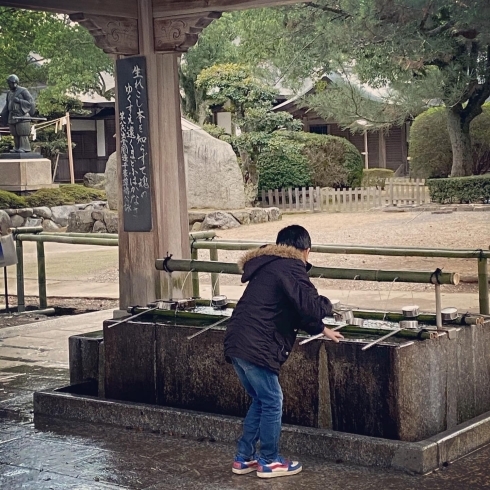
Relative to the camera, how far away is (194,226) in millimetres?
23781

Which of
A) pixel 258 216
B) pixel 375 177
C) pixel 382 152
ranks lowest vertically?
pixel 258 216

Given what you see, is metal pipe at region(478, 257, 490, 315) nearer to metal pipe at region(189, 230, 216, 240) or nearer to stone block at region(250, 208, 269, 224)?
metal pipe at region(189, 230, 216, 240)

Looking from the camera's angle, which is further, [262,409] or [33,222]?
[33,222]

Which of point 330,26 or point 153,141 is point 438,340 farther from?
point 330,26

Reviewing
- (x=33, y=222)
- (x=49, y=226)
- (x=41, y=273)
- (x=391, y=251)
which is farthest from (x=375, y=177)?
(x=391, y=251)

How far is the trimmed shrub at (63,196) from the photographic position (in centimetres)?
2606

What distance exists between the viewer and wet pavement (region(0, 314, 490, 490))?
5.41 metres

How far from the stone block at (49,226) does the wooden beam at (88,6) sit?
17118 mm

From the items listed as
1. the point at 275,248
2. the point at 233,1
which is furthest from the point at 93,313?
the point at 275,248

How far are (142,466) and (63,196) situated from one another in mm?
21495

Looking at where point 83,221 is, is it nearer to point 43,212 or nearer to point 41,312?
point 43,212

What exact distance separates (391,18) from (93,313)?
694 centimetres

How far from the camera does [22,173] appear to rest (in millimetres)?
25953

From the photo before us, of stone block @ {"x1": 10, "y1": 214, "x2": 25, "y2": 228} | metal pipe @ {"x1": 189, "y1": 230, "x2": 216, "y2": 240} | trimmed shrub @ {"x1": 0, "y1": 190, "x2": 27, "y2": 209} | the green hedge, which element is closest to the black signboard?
metal pipe @ {"x1": 189, "y1": 230, "x2": 216, "y2": 240}
